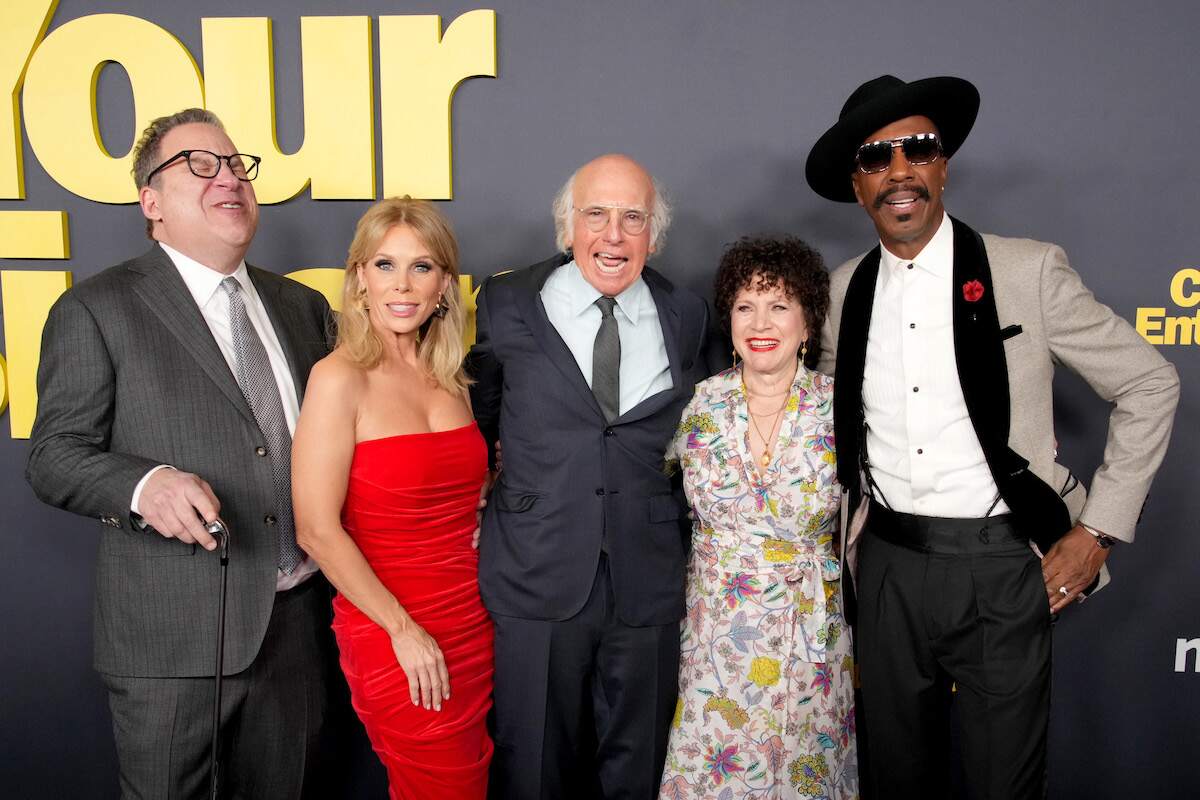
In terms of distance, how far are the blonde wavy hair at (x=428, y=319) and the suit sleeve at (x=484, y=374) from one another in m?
0.11

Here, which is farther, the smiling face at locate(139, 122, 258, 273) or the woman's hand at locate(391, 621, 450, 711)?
the smiling face at locate(139, 122, 258, 273)

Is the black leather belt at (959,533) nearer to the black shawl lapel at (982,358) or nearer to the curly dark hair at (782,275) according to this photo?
the black shawl lapel at (982,358)

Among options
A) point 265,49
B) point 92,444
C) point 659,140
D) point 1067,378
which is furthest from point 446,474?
point 1067,378

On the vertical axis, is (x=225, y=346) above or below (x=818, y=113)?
below

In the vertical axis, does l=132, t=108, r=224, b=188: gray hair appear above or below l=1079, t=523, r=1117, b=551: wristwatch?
above

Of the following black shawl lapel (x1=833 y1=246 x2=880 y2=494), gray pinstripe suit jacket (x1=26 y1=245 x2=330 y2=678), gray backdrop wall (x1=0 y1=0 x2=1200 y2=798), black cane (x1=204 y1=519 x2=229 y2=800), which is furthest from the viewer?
gray backdrop wall (x1=0 y1=0 x2=1200 y2=798)

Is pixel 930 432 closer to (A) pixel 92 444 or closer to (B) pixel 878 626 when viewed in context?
(B) pixel 878 626

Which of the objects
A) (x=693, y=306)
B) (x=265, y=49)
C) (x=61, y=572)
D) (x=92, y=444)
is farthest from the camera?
(x=61, y=572)

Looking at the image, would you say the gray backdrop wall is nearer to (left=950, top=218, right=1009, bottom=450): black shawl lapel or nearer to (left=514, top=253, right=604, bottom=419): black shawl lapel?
(left=514, top=253, right=604, bottom=419): black shawl lapel

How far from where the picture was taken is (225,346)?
1.90 m

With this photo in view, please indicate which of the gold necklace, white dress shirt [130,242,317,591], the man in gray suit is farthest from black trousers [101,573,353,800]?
the gold necklace

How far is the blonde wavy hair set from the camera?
1848mm

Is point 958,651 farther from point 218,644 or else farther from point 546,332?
point 218,644

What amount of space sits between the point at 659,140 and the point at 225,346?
1.42m
